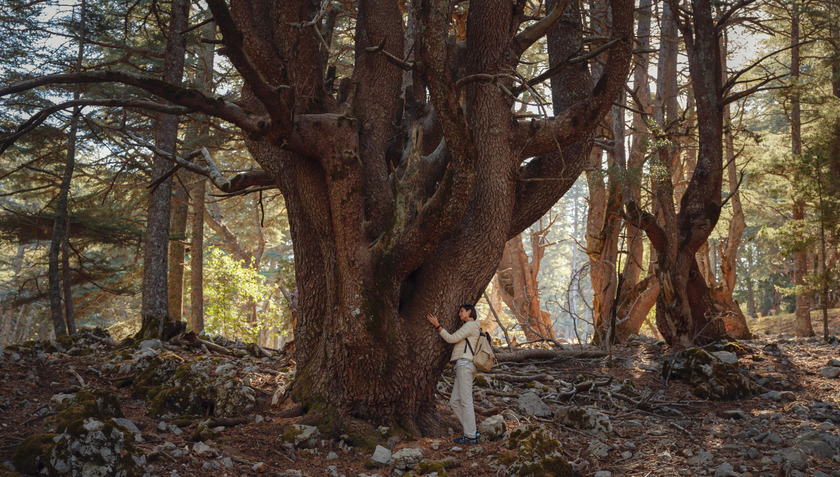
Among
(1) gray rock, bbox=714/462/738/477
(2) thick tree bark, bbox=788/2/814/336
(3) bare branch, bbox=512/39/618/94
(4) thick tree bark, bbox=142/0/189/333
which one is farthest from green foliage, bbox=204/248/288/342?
(1) gray rock, bbox=714/462/738/477

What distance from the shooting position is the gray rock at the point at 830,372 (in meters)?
7.34

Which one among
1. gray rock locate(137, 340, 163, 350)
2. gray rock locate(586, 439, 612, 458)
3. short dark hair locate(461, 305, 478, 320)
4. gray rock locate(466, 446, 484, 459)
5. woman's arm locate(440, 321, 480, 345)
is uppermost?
short dark hair locate(461, 305, 478, 320)

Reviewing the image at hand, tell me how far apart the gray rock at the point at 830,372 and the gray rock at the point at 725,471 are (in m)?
4.37

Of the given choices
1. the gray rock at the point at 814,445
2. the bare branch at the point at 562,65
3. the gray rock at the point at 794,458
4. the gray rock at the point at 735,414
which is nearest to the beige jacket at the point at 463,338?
the bare branch at the point at 562,65

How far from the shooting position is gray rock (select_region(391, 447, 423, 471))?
4398 millimetres

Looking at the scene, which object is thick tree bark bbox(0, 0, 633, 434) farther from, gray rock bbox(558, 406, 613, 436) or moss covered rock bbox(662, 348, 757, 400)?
moss covered rock bbox(662, 348, 757, 400)

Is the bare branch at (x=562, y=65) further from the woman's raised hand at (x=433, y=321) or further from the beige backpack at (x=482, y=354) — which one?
the beige backpack at (x=482, y=354)

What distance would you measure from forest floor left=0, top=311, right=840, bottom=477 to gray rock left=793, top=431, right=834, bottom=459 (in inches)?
0.5

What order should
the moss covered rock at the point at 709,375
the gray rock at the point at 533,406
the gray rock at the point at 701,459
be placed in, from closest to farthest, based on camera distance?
the gray rock at the point at 701,459
the gray rock at the point at 533,406
the moss covered rock at the point at 709,375

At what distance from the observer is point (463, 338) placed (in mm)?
5336

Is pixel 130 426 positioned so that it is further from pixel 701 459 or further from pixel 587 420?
pixel 701 459

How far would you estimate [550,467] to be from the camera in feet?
14.2

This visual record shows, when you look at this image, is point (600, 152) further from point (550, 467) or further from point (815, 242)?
point (550, 467)

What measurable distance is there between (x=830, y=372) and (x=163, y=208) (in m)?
10.6
